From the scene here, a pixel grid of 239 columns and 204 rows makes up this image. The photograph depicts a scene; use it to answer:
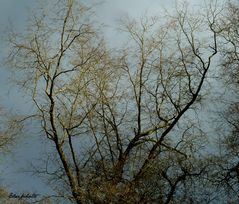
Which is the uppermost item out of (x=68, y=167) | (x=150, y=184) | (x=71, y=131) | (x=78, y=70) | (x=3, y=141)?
(x=3, y=141)

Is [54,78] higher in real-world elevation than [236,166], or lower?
higher

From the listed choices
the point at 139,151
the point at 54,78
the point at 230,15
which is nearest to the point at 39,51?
the point at 54,78

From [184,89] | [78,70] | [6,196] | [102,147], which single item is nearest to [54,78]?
[78,70]

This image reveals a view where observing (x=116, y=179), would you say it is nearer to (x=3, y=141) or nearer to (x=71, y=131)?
(x=71, y=131)

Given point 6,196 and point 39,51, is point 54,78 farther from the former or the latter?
Result: point 6,196

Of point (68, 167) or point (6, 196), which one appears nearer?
point (68, 167)

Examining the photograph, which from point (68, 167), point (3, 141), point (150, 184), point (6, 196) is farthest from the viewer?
point (6, 196)

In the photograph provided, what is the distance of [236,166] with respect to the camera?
18.6 metres

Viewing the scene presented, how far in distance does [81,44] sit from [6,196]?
12390mm

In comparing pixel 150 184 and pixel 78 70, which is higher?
pixel 78 70

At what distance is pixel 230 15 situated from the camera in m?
19.7

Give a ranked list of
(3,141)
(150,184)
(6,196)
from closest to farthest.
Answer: (150,184), (3,141), (6,196)

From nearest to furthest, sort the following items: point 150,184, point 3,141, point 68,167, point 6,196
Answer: point 150,184, point 68,167, point 3,141, point 6,196

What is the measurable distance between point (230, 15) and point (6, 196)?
15821mm
